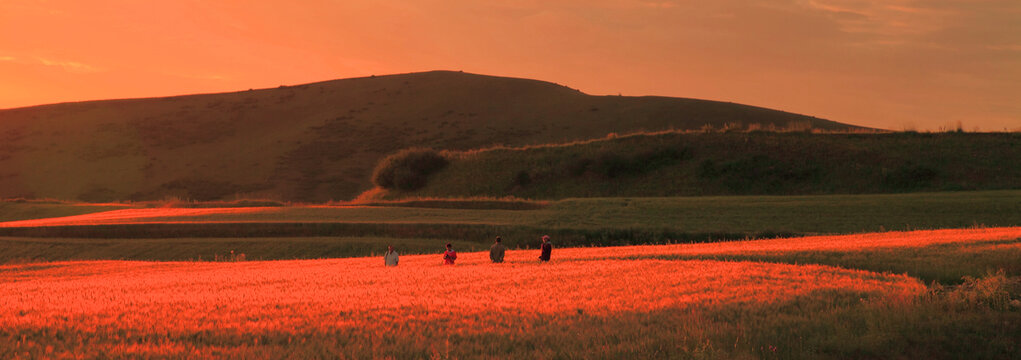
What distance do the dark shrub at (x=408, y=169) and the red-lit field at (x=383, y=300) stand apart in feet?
170

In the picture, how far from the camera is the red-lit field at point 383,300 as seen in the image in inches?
425

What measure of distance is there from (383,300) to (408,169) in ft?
200

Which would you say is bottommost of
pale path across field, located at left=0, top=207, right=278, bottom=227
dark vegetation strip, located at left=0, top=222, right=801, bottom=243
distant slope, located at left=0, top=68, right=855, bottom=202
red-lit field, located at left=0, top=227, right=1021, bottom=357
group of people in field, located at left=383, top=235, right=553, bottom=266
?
dark vegetation strip, located at left=0, top=222, right=801, bottom=243

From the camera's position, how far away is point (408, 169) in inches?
2938

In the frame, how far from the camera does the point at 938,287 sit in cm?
1484

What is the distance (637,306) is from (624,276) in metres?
4.86

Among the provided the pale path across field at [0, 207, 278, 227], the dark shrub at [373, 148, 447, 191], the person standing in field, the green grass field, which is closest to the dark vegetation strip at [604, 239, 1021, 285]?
the person standing in field

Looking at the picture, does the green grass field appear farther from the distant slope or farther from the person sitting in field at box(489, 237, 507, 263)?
the distant slope

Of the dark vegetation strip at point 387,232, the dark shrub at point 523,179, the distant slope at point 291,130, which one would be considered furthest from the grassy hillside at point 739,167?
the distant slope at point 291,130

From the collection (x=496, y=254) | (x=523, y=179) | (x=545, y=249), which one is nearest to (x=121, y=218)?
(x=496, y=254)

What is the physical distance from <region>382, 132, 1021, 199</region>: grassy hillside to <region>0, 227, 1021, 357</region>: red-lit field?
4012 centimetres

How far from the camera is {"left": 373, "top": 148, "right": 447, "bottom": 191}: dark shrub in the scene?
73.8m

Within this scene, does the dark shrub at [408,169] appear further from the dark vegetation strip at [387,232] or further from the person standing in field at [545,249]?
the person standing in field at [545,249]

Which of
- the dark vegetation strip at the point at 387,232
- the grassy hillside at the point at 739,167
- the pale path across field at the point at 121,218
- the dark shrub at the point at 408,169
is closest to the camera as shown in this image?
the dark vegetation strip at the point at 387,232
